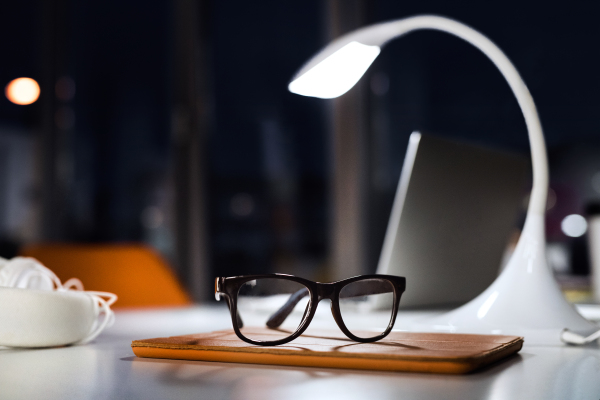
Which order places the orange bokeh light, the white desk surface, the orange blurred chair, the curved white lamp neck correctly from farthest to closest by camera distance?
the orange bokeh light < the orange blurred chair < the curved white lamp neck < the white desk surface

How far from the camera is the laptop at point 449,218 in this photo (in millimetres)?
1034

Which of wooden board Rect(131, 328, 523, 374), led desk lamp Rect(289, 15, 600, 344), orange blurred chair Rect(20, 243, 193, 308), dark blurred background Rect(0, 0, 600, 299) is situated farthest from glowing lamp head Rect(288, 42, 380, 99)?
dark blurred background Rect(0, 0, 600, 299)

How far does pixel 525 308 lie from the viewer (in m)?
0.87

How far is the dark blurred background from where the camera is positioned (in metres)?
2.92

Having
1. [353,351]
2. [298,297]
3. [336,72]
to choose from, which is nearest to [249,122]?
[336,72]

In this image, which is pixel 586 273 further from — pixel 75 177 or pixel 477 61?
pixel 75 177

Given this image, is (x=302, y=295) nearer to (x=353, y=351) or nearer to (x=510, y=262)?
(x=353, y=351)

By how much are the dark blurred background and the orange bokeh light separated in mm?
43

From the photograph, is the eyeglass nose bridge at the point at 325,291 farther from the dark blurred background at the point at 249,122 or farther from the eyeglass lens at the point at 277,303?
the dark blurred background at the point at 249,122

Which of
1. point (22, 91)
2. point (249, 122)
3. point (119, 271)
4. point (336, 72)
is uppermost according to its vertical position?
point (22, 91)

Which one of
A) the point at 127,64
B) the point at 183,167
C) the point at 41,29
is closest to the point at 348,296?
the point at 183,167

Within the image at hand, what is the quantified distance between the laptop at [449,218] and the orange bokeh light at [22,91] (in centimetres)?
383

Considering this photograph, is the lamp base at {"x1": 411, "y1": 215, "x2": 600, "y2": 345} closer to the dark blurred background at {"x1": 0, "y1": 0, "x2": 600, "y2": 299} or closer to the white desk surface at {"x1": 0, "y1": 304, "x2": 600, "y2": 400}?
the white desk surface at {"x1": 0, "y1": 304, "x2": 600, "y2": 400}

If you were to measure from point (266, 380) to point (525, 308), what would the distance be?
50cm
